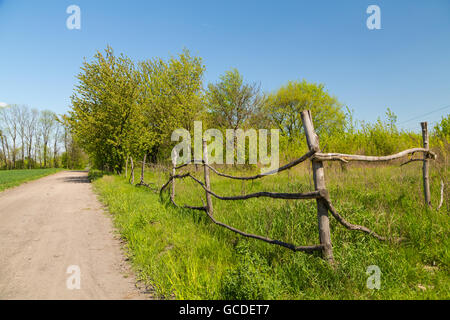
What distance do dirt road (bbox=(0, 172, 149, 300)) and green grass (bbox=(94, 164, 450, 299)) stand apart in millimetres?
386

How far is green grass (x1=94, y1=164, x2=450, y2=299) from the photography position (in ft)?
8.54

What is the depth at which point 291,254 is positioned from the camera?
10.8 feet

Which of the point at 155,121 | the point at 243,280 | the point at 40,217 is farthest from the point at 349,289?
the point at 155,121

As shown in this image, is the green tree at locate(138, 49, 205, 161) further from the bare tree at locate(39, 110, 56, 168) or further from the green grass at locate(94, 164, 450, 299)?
the bare tree at locate(39, 110, 56, 168)

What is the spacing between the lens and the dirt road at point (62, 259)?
9.66 ft

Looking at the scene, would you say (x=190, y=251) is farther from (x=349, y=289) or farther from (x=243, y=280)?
(x=349, y=289)

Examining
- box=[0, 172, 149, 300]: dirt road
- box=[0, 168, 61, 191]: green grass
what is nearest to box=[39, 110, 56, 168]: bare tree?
box=[0, 168, 61, 191]: green grass

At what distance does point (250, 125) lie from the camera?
21922 millimetres

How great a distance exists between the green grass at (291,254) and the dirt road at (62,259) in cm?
39

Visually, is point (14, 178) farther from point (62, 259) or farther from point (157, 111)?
point (62, 259)

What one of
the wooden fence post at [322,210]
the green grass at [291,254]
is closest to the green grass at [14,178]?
the green grass at [291,254]

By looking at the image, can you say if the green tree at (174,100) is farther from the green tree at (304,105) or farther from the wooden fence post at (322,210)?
the wooden fence post at (322,210)

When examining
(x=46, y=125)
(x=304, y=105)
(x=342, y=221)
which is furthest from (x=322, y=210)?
(x=46, y=125)

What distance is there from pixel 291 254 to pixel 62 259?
382 centimetres
